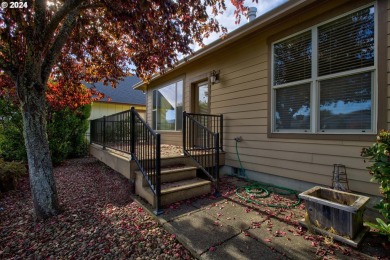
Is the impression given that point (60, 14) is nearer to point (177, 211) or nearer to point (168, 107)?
point (177, 211)

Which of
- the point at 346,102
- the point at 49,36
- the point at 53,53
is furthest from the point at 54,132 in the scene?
the point at 346,102

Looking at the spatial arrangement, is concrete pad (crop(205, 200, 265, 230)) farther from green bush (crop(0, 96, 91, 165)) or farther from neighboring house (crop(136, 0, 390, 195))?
green bush (crop(0, 96, 91, 165))

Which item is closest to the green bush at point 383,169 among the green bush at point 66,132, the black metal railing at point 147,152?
the black metal railing at point 147,152

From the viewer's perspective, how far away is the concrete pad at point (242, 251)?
1.78 metres

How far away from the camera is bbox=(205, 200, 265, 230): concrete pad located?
238 centimetres

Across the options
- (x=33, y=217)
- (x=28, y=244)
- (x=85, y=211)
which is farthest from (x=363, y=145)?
(x=33, y=217)

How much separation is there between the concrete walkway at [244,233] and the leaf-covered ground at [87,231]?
177 mm

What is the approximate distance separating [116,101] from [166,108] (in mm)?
6120

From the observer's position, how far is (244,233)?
2.16 metres

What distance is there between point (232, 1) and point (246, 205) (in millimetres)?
3318

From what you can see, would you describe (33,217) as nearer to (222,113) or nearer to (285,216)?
(285,216)

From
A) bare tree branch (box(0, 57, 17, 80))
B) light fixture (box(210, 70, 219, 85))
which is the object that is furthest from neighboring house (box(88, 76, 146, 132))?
bare tree branch (box(0, 57, 17, 80))

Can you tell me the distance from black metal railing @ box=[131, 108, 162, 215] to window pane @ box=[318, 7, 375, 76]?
2.82 metres

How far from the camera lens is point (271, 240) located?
6.60ft
